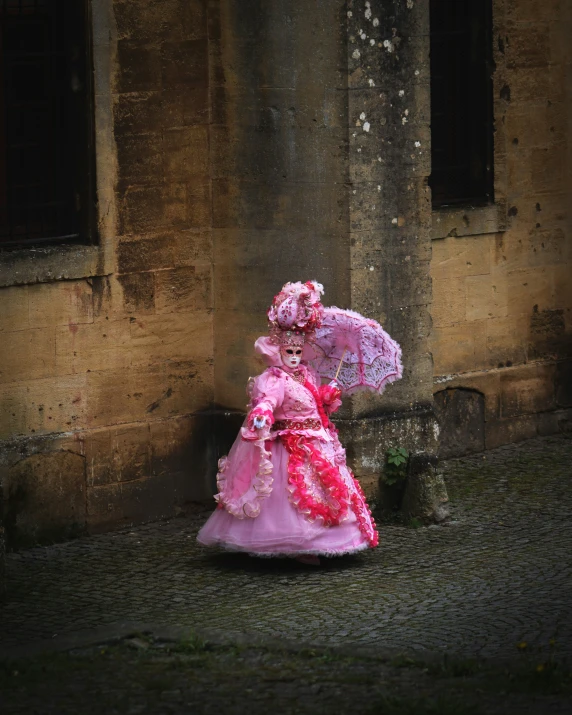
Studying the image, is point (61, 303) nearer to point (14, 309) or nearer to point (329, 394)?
point (14, 309)

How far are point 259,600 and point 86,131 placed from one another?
3248 millimetres

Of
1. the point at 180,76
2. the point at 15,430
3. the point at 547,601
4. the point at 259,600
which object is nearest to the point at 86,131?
the point at 180,76

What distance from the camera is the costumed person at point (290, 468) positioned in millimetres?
10242

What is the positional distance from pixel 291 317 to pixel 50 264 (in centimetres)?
157

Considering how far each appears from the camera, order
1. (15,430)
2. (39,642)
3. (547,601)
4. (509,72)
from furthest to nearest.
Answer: (509,72) → (15,430) → (547,601) → (39,642)

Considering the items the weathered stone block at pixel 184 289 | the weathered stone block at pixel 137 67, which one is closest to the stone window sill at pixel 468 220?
the weathered stone block at pixel 184 289

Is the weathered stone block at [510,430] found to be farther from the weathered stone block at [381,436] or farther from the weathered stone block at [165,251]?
the weathered stone block at [165,251]

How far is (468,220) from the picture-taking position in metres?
13.1

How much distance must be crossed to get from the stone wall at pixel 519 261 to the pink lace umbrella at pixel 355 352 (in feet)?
7.69

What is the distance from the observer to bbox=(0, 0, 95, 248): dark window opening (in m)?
10.9

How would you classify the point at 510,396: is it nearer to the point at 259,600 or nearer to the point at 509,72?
the point at 509,72

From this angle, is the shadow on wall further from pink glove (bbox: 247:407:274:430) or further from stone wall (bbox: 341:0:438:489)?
pink glove (bbox: 247:407:274:430)

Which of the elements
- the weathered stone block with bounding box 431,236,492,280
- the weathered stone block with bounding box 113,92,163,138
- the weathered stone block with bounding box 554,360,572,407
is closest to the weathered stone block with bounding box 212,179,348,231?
the weathered stone block with bounding box 113,92,163,138

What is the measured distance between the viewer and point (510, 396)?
44.5ft
